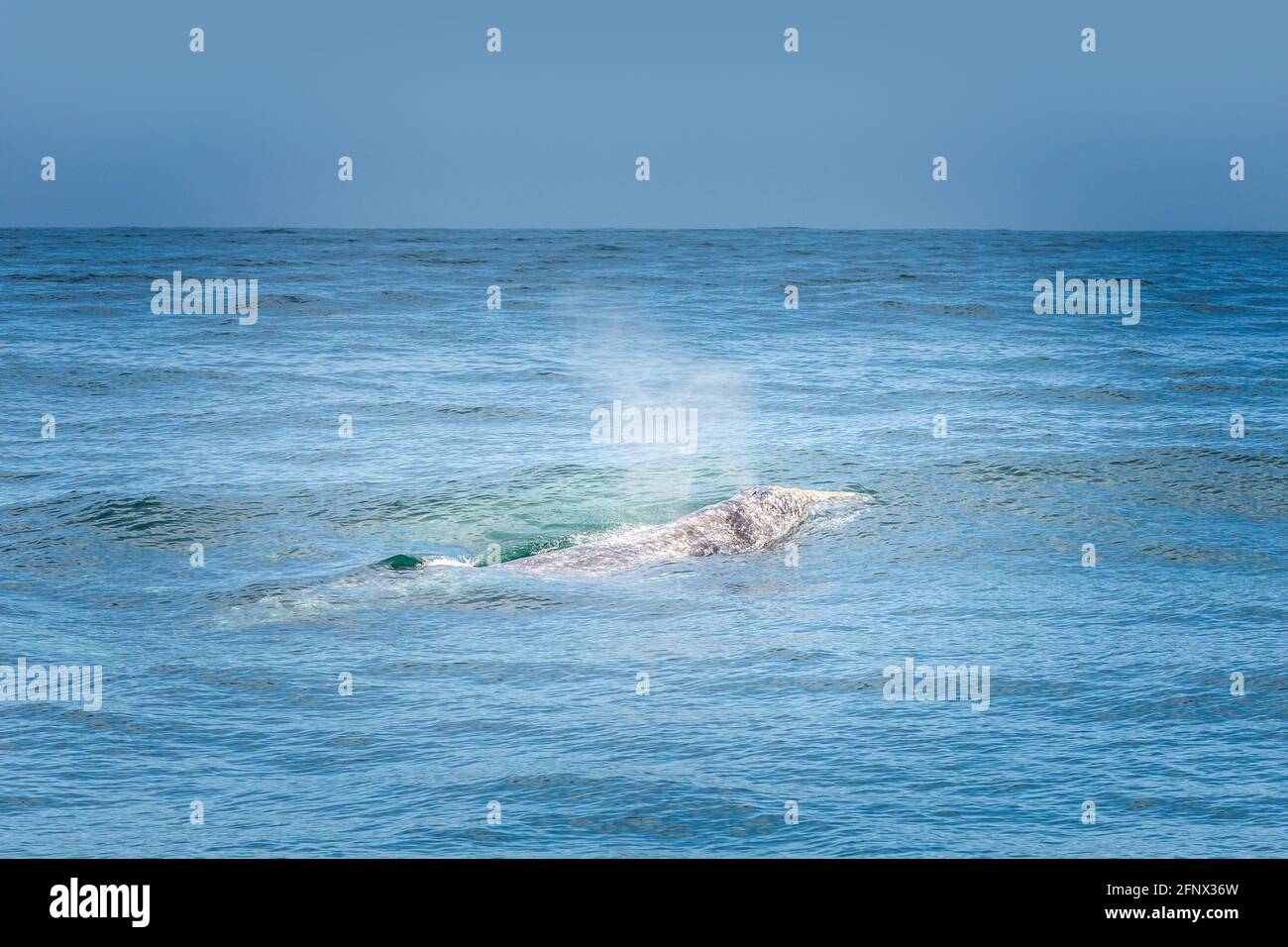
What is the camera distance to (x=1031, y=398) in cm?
4638

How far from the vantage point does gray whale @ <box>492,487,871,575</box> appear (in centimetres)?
2477

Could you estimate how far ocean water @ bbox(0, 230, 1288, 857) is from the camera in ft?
46.6

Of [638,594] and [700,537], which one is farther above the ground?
[700,537]

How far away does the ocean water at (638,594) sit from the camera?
46.6 ft

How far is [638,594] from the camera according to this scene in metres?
22.8

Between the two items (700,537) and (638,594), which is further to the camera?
(700,537)

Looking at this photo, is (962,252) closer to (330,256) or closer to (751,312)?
(751,312)

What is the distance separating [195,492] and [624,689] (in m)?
18.8

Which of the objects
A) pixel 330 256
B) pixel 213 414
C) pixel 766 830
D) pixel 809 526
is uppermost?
pixel 330 256

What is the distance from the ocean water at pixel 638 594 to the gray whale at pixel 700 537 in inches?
29.3

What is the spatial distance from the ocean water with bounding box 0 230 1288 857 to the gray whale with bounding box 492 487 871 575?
74 centimetres

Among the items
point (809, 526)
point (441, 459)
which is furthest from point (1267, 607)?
point (441, 459)

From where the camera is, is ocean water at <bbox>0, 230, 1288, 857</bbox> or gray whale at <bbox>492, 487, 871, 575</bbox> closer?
ocean water at <bbox>0, 230, 1288, 857</bbox>

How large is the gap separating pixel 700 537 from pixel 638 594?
3.98 m
